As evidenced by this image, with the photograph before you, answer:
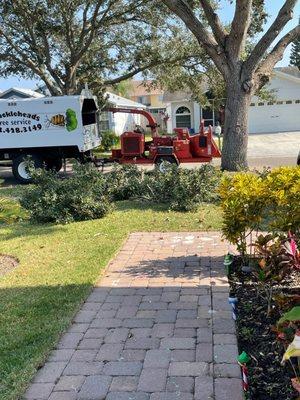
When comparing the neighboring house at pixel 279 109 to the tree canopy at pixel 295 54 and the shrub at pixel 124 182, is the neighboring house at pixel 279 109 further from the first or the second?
the tree canopy at pixel 295 54

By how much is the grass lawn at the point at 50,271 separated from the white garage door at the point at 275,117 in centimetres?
2739

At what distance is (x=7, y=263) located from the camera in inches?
245

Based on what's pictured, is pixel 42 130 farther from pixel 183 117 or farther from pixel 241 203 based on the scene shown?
pixel 183 117

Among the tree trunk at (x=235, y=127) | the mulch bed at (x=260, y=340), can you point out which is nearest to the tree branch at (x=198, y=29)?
the tree trunk at (x=235, y=127)

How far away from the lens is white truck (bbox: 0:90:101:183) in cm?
1484

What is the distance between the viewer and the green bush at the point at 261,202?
15.2 feet

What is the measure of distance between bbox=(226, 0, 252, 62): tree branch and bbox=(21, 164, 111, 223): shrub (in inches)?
255

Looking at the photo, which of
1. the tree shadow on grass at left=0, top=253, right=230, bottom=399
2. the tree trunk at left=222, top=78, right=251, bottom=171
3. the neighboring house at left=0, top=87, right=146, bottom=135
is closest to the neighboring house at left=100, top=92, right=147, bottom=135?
the neighboring house at left=0, top=87, right=146, bottom=135

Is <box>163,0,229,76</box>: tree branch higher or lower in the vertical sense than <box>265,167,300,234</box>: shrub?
higher

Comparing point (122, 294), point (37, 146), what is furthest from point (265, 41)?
point (122, 294)

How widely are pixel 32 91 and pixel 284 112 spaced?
61.4ft

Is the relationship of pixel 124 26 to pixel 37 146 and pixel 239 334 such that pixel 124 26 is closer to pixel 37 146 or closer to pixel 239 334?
pixel 37 146

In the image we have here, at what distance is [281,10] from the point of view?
13062 mm

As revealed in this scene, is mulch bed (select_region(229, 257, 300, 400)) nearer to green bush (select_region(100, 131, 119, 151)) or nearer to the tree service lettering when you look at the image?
the tree service lettering
